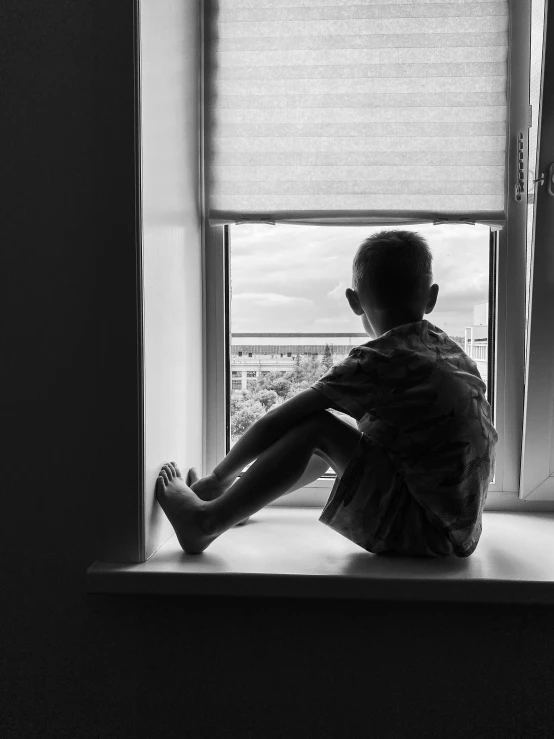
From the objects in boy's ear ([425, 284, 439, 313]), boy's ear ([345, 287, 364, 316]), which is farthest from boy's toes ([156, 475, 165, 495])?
boy's ear ([425, 284, 439, 313])

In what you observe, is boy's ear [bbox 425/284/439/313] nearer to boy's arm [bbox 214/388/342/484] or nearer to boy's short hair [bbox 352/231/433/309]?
boy's short hair [bbox 352/231/433/309]

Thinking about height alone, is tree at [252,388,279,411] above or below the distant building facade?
below

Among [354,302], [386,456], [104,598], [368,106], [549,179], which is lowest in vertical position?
[104,598]

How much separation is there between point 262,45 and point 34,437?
3.04 ft

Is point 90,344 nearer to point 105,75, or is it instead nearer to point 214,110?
point 105,75

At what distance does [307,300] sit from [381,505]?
0.52m

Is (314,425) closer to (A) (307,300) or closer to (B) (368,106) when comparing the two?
(A) (307,300)

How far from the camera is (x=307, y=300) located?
147 centimetres

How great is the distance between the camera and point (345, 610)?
110 centimetres

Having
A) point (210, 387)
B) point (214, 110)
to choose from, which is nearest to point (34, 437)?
point (210, 387)

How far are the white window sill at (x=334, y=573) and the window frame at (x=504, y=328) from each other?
0.83 ft

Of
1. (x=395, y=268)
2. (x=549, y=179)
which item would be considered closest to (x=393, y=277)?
(x=395, y=268)

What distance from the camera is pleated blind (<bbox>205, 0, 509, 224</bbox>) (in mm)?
1381

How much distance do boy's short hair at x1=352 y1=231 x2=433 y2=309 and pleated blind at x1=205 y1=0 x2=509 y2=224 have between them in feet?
0.60
